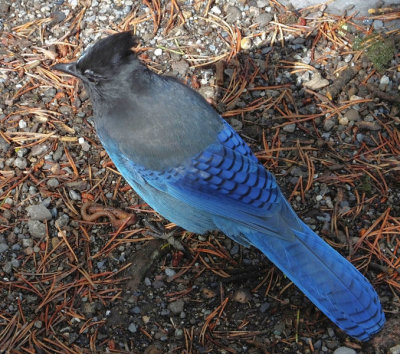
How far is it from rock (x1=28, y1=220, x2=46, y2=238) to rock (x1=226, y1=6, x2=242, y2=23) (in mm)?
1866

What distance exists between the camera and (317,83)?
3809 mm

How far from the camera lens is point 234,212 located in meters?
3.04

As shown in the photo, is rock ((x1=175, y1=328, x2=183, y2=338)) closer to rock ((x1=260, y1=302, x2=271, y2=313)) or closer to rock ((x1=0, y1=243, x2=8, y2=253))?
rock ((x1=260, y1=302, x2=271, y2=313))

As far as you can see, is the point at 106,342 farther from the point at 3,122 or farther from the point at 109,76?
the point at 3,122

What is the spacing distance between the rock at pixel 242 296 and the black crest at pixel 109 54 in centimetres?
129

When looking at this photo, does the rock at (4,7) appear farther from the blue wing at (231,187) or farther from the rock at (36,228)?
the blue wing at (231,187)

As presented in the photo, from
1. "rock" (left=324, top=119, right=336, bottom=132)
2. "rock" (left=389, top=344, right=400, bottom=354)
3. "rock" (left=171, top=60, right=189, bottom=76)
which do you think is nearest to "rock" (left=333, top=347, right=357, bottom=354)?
"rock" (left=389, top=344, right=400, bottom=354)

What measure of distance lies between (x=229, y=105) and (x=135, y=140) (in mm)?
951

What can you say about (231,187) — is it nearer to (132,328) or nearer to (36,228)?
(132,328)

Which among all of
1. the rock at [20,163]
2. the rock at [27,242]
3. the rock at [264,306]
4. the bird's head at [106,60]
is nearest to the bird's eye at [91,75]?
the bird's head at [106,60]

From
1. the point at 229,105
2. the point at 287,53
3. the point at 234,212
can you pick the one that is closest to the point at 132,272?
the point at 234,212

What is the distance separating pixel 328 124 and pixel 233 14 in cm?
107

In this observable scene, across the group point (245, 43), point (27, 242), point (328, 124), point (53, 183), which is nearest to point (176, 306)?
point (27, 242)

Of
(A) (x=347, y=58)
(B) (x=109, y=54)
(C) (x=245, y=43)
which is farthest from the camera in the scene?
(C) (x=245, y=43)
